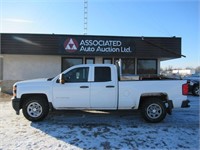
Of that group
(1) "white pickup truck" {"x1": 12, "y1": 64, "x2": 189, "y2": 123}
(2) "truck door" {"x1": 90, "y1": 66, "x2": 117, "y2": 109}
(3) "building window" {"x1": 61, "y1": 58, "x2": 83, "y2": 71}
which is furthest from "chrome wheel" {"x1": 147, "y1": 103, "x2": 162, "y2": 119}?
(3) "building window" {"x1": 61, "y1": 58, "x2": 83, "y2": 71}

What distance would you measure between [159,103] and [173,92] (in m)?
0.61

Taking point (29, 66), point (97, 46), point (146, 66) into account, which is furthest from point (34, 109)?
point (146, 66)

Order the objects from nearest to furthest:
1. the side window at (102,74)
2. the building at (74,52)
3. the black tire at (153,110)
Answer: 1. the black tire at (153,110)
2. the side window at (102,74)
3. the building at (74,52)

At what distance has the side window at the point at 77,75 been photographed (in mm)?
6766

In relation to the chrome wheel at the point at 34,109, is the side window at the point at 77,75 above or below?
above

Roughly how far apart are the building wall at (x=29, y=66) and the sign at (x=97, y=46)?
6.00 feet

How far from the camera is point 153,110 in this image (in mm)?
6688

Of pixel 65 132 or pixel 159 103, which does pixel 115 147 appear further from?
pixel 159 103

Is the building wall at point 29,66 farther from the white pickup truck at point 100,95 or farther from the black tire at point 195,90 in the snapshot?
the black tire at point 195,90

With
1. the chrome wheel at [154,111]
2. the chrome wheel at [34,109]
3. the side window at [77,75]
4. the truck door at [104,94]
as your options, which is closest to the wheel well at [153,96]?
the chrome wheel at [154,111]

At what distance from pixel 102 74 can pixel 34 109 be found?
271 cm

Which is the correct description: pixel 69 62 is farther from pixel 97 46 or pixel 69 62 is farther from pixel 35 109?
pixel 35 109

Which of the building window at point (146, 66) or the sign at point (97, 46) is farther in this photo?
the building window at point (146, 66)

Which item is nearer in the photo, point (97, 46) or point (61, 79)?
point (61, 79)
